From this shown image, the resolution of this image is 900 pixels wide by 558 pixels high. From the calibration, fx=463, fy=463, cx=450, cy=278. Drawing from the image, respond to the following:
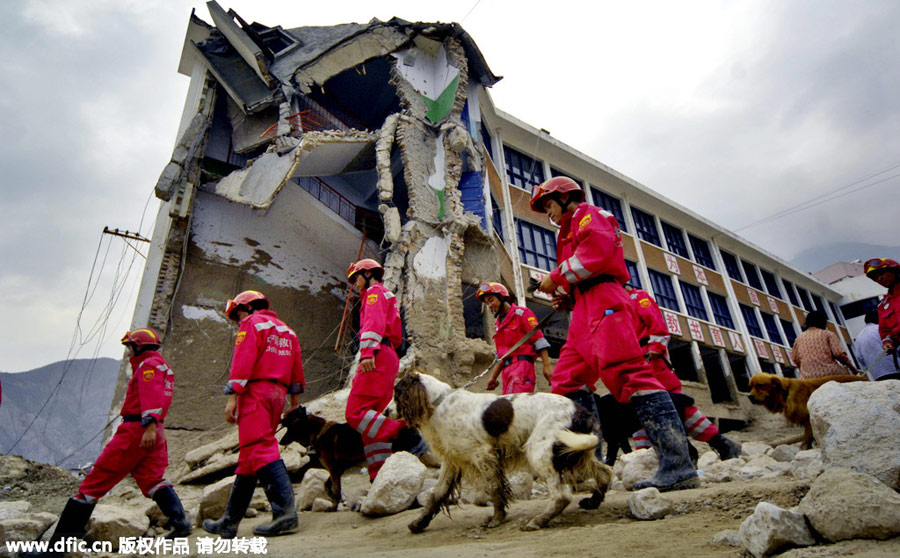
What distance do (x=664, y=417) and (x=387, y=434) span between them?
2.25 metres

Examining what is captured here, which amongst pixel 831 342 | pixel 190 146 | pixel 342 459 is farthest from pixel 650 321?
pixel 190 146

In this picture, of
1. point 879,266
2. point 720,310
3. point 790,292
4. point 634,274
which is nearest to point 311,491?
point 879,266

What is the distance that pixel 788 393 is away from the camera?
6.07 meters

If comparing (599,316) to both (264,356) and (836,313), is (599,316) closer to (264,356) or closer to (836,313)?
(264,356)

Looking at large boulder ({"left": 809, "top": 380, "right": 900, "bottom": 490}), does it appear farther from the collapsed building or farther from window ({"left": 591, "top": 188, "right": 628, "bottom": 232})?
window ({"left": 591, "top": 188, "right": 628, "bottom": 232})

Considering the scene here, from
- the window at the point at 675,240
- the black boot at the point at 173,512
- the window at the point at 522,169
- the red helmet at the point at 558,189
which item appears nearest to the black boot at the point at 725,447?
the red helmet at the point at 558,189

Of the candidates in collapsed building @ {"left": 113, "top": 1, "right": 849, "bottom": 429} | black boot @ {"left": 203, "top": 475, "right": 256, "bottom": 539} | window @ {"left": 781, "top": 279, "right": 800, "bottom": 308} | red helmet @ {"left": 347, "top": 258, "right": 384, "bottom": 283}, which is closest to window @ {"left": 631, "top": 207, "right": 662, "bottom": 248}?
collapsed building @ {"left": 113, "top": 1, "right": 849, "bottom": 429}

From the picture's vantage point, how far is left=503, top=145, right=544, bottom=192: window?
16031 mm

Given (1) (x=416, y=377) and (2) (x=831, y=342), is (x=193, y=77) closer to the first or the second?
(1) (x=416, y=377)

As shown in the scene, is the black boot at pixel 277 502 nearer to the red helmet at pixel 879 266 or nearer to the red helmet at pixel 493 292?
the red helmet at pixel 493 292

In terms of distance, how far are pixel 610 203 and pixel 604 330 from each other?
17787mm

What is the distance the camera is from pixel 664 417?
2854mm

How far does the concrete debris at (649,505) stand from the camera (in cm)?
240

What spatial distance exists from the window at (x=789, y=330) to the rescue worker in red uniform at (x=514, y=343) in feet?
80.8
